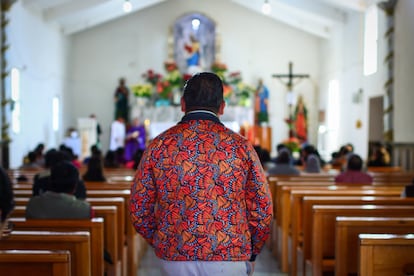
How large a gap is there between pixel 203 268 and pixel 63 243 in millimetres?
1128

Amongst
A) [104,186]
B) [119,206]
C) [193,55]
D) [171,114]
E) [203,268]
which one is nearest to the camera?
[203,268]

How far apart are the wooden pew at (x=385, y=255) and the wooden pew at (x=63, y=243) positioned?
1.42 metres

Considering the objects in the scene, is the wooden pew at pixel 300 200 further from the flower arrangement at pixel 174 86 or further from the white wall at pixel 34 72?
the flower arrangement at pixel 174 86

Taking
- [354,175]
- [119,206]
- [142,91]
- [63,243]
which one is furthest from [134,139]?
[63,243]

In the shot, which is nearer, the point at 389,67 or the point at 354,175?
the point at 354,175

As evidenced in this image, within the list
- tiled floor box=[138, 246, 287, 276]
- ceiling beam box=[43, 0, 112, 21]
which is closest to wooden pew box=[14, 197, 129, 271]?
tiled floor box=[138, 246, 287, 276]

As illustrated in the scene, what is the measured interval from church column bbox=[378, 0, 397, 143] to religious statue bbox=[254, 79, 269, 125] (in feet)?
21.8

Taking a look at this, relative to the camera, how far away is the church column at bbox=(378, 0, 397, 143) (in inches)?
493

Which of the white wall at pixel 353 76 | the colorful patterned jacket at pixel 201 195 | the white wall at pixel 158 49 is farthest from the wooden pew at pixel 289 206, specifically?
the white wall at pixel 158 49

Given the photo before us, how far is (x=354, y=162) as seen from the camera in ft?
23.3

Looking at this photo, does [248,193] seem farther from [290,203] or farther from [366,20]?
[366,20]

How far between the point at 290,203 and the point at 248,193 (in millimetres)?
3446

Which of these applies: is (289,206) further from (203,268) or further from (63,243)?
(203,268)

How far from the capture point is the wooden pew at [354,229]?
3988mm
